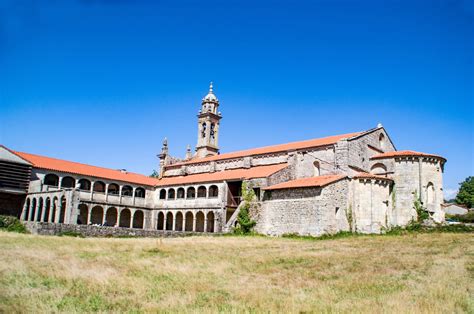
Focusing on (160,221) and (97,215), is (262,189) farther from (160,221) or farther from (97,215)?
(97,215)

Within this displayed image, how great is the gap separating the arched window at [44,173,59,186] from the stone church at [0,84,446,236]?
0.34 feet

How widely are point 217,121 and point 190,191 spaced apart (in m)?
15.8

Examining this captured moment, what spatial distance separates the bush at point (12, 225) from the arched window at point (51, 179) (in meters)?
9.60

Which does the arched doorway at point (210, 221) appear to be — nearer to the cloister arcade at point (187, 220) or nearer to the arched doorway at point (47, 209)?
the cloister arcade at point (187, 220)

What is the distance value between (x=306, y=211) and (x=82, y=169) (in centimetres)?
2707

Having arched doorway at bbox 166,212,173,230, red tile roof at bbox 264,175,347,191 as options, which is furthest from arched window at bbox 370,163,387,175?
arched doorway at bbox 166,212,173,230

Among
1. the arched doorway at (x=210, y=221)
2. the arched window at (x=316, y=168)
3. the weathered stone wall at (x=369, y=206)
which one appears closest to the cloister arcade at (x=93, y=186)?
the arched doorway at (x=210, y=221)

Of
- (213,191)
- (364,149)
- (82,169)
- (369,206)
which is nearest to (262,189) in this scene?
(213,191)

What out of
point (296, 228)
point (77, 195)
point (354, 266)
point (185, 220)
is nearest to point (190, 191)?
point (185, 220)

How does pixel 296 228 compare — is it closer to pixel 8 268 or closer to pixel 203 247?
pixel 203 247

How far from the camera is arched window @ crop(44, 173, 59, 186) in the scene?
46156 mm

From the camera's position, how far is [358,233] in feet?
118

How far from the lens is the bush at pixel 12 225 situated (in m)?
34.3

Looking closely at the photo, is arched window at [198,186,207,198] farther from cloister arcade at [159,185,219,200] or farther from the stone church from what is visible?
the stone church
